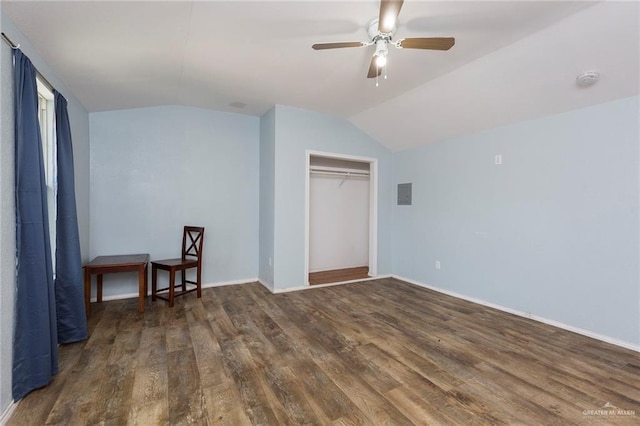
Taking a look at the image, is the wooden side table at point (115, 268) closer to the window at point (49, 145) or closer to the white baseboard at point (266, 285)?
the window at point (49, 145)

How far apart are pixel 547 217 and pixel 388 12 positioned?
9.20ft

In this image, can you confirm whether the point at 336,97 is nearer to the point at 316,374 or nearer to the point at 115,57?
the point at 115,57

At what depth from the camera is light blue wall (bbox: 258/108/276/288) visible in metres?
4.07

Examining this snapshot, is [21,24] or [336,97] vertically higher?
[336,97]

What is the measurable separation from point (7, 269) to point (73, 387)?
90cm

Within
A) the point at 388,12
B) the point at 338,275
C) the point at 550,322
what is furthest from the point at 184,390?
the point at 550,322

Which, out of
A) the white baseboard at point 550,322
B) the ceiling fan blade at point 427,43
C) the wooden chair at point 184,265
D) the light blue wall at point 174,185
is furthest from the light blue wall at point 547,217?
the wooden chair at point 184,265

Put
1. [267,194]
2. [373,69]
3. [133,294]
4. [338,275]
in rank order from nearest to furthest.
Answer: [373,69], [133,294], [267,194], [338,275]

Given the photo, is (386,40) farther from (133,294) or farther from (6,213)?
(133,294)

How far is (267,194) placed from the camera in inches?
167

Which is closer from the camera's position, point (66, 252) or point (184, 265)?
point (66, 252)

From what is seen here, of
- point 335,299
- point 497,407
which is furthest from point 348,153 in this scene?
point 497,407

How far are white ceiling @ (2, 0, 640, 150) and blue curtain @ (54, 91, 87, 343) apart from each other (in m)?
0.64

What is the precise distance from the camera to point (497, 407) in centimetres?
177
